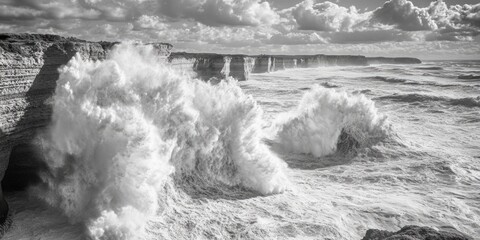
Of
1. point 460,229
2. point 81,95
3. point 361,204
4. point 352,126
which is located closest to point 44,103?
point 81,95

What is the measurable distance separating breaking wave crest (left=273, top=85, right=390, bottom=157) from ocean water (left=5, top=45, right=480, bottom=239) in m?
Result: 0.88

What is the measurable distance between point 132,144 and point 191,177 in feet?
6.88

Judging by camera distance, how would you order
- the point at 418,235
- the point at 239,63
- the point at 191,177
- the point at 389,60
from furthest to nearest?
the point at 389,60
the point at 239,63
the point at 191,177
the point at 418,235

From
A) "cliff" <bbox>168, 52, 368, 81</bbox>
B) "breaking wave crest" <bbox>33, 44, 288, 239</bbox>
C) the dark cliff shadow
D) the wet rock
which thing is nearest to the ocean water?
"breaking wave crest" <bbox>33, 44, 288, 239</bbox>

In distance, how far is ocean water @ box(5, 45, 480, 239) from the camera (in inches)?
264

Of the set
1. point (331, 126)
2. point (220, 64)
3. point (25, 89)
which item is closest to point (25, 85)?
point (25, 89)

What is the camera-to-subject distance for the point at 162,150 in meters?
7.94

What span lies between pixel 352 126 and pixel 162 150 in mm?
8728

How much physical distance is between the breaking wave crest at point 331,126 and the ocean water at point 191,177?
876 millimetres

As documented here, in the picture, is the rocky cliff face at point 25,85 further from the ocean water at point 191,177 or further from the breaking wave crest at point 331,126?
the breaking wave crest at point 331,126

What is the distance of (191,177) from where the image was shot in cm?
858

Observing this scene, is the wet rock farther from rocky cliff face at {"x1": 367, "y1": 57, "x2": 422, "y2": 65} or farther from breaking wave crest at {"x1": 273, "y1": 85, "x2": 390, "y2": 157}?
rocky cliff face at {"x1": 367, "y1": 57, "x2": 422, "y2": 65}

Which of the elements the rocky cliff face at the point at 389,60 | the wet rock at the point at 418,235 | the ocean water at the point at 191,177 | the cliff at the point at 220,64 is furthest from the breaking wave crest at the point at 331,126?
the rocky cliff face at the point at 389,60

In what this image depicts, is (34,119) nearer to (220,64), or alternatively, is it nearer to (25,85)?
(25,85)
